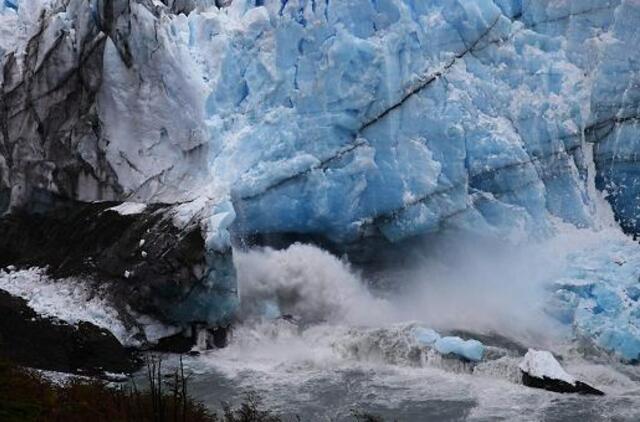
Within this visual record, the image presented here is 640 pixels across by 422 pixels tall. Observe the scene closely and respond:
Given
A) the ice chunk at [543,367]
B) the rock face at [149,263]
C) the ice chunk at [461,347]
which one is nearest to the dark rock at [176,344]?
the rock face at [149,263]

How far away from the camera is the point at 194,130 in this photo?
12477mm

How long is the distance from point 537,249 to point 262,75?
4841 mm

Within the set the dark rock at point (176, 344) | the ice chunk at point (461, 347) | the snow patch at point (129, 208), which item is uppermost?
the snow patch at point (129, 208)

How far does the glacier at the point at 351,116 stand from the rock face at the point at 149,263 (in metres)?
0.69

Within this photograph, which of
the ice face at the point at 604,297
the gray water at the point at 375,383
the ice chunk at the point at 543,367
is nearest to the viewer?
the gray water at the point at 375,383

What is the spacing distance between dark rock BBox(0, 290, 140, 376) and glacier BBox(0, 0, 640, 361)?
2.50 m

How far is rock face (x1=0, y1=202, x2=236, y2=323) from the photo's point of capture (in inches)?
439

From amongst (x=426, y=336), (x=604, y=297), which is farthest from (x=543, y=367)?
(x=604, y=297)

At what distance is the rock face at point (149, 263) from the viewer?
11141mm

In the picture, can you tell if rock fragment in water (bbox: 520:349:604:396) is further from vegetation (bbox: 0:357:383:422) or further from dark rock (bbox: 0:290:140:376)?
dark rock (bbox: 0:290:140:376)

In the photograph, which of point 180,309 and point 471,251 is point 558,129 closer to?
point 471,251

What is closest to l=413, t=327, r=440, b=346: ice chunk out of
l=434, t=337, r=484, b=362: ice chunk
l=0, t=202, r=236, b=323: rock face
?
l=434, t=337, r=484, b=362: ice chunk

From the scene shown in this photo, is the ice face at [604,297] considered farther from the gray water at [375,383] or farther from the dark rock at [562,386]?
the dark rock at [562,386]

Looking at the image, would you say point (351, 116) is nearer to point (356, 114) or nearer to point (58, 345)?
point (356, 114)
